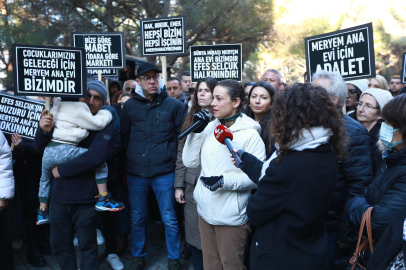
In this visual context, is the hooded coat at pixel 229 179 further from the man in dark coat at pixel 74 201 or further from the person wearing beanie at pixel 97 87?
the person wearing beanie at pixel 97 87

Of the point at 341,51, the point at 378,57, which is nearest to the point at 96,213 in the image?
the point at 341,51

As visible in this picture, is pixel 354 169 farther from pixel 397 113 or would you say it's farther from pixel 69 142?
pixel 69 142

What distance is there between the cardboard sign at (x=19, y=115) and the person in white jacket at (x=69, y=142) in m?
0.80

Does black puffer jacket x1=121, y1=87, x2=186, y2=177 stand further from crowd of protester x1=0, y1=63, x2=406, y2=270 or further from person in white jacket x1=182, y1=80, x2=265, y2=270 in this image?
person in white jacket x1=182, y1=80, x2=265, y2=270

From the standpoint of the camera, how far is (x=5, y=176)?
11.3ft

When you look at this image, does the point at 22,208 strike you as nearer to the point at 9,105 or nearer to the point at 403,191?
the point at 9,105

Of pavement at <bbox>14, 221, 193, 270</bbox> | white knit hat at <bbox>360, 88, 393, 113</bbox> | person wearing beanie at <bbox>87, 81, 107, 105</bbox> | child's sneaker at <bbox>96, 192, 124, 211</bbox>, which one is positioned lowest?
pavement at <bbox>14, 221, 193, 270</bbox>

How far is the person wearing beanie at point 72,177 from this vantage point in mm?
3332

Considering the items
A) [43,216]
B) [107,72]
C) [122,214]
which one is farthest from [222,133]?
[107,72]

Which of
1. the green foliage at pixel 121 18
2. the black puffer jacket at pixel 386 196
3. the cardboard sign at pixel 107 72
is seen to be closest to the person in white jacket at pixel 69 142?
the black puffer jacket at pixel 386 196

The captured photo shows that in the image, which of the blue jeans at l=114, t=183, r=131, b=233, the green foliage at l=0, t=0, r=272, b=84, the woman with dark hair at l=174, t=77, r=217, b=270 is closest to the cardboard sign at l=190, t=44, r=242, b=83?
the woman with dark hair at l=174, t=77, r=217, b=270

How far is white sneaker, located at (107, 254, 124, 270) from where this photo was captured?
4059 millimetres

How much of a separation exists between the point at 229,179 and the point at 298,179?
0.82m

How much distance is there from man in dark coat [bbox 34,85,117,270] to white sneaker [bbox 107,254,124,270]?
0.61 meters
